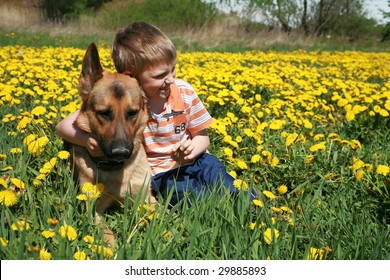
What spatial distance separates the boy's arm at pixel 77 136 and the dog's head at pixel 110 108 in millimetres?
49

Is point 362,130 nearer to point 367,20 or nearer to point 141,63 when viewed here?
point 141,63

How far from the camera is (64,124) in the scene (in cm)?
292

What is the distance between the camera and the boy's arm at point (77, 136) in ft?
8.94

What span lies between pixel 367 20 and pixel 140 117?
1224 inches

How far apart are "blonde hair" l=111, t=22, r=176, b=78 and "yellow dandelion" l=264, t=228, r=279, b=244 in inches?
60.8

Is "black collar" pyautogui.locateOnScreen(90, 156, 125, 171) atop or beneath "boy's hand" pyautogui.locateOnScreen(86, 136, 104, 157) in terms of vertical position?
beneath

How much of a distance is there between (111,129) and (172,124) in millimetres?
853

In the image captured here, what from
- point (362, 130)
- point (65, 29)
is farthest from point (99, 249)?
point (65, 29)

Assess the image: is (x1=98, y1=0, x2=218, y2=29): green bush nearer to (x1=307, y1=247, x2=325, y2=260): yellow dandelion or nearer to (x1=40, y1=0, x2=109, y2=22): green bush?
(x1=40, y1=0, x2=109, y2=22): green bush

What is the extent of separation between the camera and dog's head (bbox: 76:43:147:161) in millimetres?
2488

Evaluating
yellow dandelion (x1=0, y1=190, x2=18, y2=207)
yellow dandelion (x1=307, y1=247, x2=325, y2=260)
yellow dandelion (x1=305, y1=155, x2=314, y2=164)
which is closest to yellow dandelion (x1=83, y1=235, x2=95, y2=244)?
yellow dandelion (x1=0, y1=190, x2=18, y2=207)

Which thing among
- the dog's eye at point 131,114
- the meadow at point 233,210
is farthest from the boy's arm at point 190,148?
the dog's eye at point 131,114

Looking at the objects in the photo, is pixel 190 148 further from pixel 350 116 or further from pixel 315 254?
pixel 350 116
